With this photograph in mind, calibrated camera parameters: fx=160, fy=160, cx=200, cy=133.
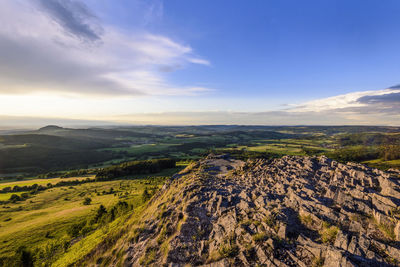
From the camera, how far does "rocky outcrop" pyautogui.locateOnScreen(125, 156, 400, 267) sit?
16.4 m

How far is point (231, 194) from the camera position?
102 ft

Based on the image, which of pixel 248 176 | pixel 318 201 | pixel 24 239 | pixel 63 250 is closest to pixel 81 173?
pixel 24 239

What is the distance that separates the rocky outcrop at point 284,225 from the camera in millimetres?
16422

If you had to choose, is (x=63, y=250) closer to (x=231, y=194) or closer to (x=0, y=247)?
(x=0, y=247)

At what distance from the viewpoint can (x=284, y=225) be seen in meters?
20.0

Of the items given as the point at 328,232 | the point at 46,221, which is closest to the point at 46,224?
the point at 46,221

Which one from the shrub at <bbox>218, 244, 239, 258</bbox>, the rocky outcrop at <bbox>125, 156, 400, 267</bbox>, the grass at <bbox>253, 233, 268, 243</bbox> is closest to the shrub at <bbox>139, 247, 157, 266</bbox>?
the rocky outcrop at <bbox>125, 156, 400, 267</bbox>

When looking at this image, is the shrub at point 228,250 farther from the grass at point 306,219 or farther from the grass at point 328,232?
the grass at point 328,232

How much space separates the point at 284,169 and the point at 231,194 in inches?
725

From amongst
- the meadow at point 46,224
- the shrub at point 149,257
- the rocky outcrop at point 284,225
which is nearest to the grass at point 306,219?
the rocky outcrop at point 284,225

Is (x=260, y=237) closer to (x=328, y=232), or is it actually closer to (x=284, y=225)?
(x=284, y=225)

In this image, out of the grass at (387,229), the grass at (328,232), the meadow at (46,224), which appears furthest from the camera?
the meadow at (46,224)

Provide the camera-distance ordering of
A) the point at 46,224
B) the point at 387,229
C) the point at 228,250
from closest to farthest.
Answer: the point at 387,229 < the point at 228,250 < the point at 46,224

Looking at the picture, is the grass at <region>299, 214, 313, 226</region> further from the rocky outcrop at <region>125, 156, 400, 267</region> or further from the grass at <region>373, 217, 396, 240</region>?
the grass at <region>373, 217, 396, 240</region>
